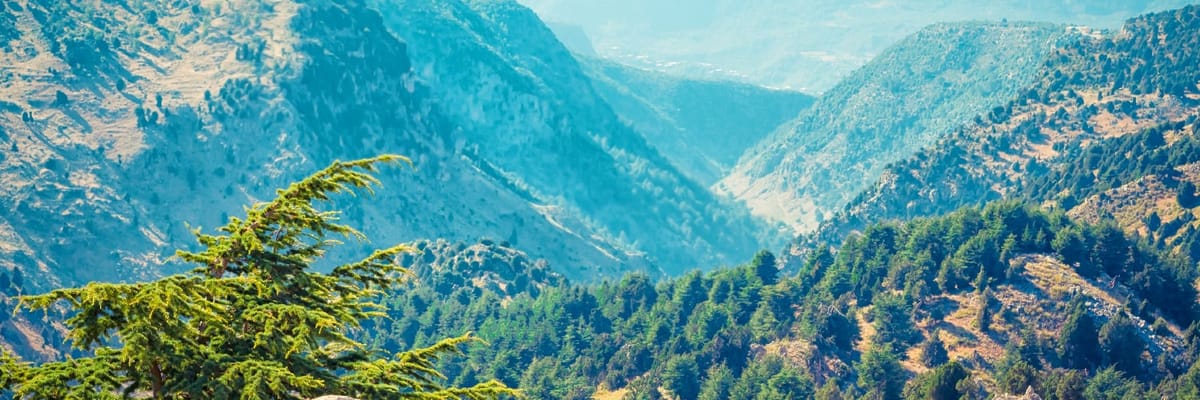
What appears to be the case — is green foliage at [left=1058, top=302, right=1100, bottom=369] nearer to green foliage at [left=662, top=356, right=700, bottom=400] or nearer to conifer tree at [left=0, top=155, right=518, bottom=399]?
green foliage at [left=662, top=356, right=700, bottom=400]

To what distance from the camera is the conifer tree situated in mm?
36812

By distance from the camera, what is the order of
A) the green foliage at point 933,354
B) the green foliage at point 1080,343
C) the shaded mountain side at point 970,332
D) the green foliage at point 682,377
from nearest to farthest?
the shaded mountain side at point 970,332 → the green foliage at point 1080,343 → the green foliage at point 933,354 → the green foliage at point 682,377

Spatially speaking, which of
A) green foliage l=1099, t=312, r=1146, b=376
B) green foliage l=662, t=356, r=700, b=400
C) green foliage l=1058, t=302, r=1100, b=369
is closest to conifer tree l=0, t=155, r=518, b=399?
green foliage l=1099, t=312, r=1146, b=376

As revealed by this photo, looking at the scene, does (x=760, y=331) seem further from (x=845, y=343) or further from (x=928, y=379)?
(x=928, y=379)

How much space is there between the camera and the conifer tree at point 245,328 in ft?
121

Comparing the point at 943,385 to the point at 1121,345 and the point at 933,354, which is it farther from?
the point at 1121,345

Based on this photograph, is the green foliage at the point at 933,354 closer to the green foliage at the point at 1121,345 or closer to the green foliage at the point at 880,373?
the green foliage at the point at 880,373

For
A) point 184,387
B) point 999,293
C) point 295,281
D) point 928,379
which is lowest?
point 184,387

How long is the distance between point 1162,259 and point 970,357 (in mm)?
41238

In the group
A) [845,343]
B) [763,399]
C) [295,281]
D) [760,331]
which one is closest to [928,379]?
[763,399]

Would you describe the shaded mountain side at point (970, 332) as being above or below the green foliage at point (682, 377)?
above

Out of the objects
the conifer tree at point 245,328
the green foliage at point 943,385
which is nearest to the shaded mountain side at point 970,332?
the green foliage at point 943,385

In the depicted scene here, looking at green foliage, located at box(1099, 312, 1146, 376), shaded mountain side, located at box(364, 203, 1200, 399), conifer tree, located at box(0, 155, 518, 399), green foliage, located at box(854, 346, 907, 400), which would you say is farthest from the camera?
shaded mountain side, located at box(364, 203, 1200, 399)

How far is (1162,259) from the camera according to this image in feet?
629
